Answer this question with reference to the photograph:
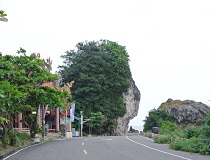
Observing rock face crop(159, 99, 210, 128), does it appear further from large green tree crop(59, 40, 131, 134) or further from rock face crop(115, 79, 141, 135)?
rock face crop(115, 79, 141, 135)

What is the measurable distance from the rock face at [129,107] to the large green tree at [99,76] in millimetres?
3211

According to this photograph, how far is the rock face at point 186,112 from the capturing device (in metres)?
57.6

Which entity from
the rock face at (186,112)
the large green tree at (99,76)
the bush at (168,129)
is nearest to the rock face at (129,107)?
the large green tree at (99,76)

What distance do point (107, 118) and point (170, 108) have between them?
39.1 ft

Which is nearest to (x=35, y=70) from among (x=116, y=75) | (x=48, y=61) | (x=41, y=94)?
(x=41, y=94)

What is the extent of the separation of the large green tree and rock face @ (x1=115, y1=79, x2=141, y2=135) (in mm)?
3211

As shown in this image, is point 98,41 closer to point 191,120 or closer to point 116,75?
point 116,75

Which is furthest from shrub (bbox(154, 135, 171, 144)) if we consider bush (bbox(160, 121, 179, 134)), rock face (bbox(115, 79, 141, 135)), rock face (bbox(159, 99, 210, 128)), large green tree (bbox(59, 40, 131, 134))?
rock face (bbox(115, 79, 141, 135))

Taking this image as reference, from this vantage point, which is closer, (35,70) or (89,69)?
(35,70)

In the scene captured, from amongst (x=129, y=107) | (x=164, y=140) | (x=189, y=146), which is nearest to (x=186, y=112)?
(x=129, y=107)

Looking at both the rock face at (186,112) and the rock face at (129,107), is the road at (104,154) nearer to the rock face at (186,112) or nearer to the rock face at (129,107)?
the rock face at (186,112)

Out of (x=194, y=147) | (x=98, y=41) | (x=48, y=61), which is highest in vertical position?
(x=98, y=41)

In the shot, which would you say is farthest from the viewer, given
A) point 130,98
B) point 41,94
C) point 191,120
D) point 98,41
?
point 130,98

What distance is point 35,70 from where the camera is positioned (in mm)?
31000
